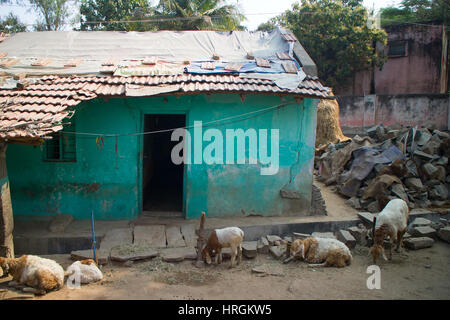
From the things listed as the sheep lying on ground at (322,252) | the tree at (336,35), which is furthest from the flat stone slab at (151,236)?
the tree at (336,35)

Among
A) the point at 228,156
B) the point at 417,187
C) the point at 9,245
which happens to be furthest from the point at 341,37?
the point at 9,245

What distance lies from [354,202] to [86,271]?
763cm

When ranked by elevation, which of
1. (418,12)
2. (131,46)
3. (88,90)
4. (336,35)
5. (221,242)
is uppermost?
(418,12)

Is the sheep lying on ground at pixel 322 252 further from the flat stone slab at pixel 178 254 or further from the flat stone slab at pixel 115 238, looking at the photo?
the flat stone slab at pixel 115 238

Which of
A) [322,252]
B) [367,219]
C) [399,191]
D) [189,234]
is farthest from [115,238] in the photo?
[399,191]

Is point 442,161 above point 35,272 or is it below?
above

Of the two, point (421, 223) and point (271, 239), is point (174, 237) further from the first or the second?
point (421, 223)

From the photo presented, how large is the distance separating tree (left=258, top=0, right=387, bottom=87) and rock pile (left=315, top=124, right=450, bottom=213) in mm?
11651

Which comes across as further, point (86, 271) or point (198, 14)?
point (198, 14)

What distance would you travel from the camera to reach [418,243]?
309 inches

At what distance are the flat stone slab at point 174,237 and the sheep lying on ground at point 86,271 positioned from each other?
1.68m

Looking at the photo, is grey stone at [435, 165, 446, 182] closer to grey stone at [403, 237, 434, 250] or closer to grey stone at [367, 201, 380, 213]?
grey stone at [367, 201, 380, 213]

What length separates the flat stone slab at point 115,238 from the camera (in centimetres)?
738

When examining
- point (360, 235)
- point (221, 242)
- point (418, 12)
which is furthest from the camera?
point (418, 12)
